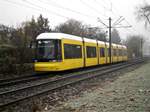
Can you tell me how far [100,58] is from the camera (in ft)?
101

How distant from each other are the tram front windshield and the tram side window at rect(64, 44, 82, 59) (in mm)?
1037

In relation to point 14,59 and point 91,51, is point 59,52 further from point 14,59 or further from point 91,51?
point 91,51

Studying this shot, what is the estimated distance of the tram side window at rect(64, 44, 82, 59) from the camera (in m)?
20.3

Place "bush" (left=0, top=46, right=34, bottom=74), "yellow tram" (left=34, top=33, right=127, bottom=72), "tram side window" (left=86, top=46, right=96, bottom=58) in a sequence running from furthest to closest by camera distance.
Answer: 1. "tram side window" (left=86, top=46, right=96, bottom=58)
2. "bush" (left=0, top=46, right=34, bottom=74)
3. "yellow tram" (left=34, top=33, right=127, bottom=72)

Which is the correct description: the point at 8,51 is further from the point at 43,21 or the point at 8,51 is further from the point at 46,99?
the point at 43,21

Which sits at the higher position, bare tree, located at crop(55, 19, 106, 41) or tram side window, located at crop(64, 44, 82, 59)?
bare tree, located at crop(55, 19, 106, 41)

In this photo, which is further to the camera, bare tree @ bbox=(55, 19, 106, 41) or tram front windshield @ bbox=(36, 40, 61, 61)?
bare tree @ bbox=(55, 19, 106, 41)

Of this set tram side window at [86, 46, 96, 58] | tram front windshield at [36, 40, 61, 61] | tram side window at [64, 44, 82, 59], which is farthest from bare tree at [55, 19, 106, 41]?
tram front windshield at [36, 40, 61, 61]

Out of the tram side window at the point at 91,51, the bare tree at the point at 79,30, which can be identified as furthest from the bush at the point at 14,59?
the bare tree at the point at 79,30

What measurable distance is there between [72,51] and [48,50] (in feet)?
9.03

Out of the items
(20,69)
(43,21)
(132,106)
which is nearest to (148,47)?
(43,21)

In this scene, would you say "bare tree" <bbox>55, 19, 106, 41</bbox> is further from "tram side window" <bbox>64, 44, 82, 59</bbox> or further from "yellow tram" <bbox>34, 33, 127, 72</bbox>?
"tram side window" <bbox>64, 44, 82, 59</bbox>

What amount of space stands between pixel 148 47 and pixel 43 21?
156 meters

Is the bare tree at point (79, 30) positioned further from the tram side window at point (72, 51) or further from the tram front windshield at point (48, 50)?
the tram front windshield at point (48, 50)
